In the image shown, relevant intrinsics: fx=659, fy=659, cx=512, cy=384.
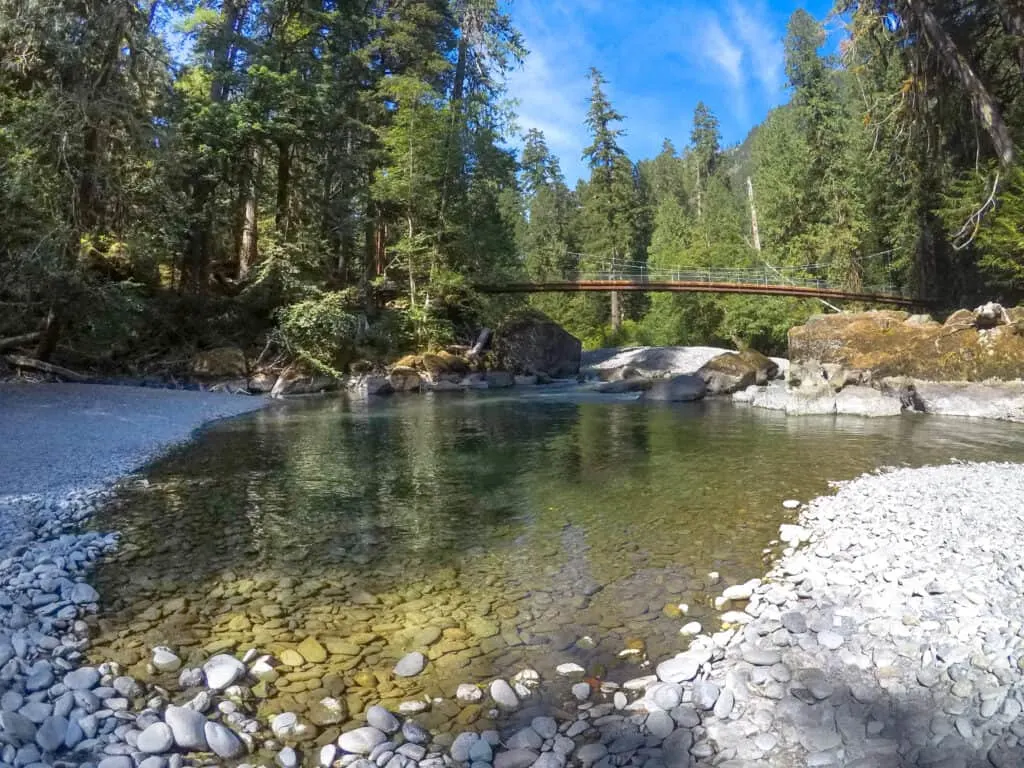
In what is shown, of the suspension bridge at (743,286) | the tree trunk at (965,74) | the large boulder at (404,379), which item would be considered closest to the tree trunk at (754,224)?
the suspension bridge at (743,286)

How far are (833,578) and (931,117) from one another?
14.9m

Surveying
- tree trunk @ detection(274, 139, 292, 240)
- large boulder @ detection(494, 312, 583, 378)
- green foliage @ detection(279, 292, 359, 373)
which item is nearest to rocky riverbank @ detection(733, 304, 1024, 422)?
large boulder @ detection(494, 312, 583, 378)

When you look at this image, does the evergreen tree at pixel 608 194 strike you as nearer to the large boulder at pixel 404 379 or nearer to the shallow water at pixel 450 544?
the large boulder at pixel 404 379

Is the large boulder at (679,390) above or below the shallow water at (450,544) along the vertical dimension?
above

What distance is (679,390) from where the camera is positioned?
16.8 meters

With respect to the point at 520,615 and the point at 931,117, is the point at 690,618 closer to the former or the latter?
the point at 520,615

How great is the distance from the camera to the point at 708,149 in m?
52.3

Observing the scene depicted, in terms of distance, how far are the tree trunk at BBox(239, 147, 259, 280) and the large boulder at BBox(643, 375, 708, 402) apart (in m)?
12.8

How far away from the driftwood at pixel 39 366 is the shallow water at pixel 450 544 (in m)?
5.67

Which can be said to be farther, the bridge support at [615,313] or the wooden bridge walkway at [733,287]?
the bridge support at [615,313]

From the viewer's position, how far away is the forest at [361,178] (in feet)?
38.1

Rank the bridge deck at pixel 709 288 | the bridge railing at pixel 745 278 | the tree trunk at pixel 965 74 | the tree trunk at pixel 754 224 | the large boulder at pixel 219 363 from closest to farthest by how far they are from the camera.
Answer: the tree trunk at pixel 965 74 → the large boulder at pixel 219 363 → the bridge deck at pixel 709 288 → the bridge railing at pixel 745 278 → the tree trunk at pixel 754 224

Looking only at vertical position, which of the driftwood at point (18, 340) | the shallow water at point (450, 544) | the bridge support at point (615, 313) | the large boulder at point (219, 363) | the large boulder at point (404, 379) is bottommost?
the shallow water at point (450, 544)

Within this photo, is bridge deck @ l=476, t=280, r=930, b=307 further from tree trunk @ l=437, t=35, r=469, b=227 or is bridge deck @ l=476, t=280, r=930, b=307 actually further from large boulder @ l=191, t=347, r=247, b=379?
large boulder @ l=191, t=347, r=247, b=379
